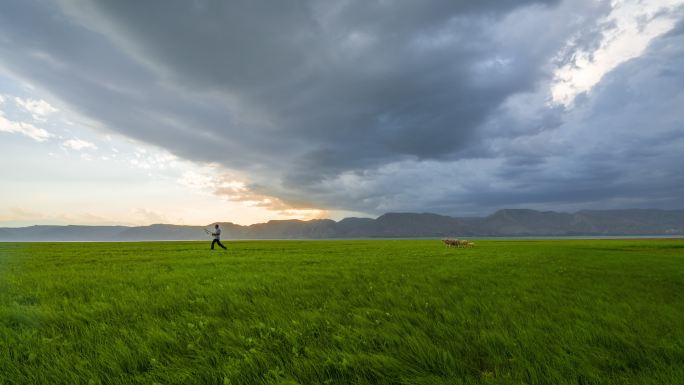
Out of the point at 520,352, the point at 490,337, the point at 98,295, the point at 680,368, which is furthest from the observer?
the point at 98,295

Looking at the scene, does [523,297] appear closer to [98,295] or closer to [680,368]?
[680,368]

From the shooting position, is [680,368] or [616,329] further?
[616,329]

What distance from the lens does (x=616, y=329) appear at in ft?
20.0

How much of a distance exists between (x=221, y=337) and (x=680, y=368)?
7.39 meters

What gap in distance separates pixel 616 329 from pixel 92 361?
9.64m

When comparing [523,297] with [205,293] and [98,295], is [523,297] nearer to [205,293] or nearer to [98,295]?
[205,293]

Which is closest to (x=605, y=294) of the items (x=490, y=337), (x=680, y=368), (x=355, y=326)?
(x=680, y=368)

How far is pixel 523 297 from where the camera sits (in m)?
8.85

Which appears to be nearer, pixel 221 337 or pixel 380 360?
pixel 380 360

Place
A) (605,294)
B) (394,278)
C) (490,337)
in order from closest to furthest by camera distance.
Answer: (490,337) → (605,294) → (394,278)

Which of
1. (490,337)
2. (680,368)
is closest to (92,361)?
(490,337)

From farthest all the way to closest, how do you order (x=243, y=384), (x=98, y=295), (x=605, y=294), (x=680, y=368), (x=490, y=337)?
(x=605, y=294), (x=98, y=295), (x=490, y=337), (x=680, y=368), (x=243, y=384)

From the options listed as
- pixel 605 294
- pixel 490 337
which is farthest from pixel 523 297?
pixel 490 337

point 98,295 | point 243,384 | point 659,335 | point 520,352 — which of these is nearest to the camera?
point 243,384
